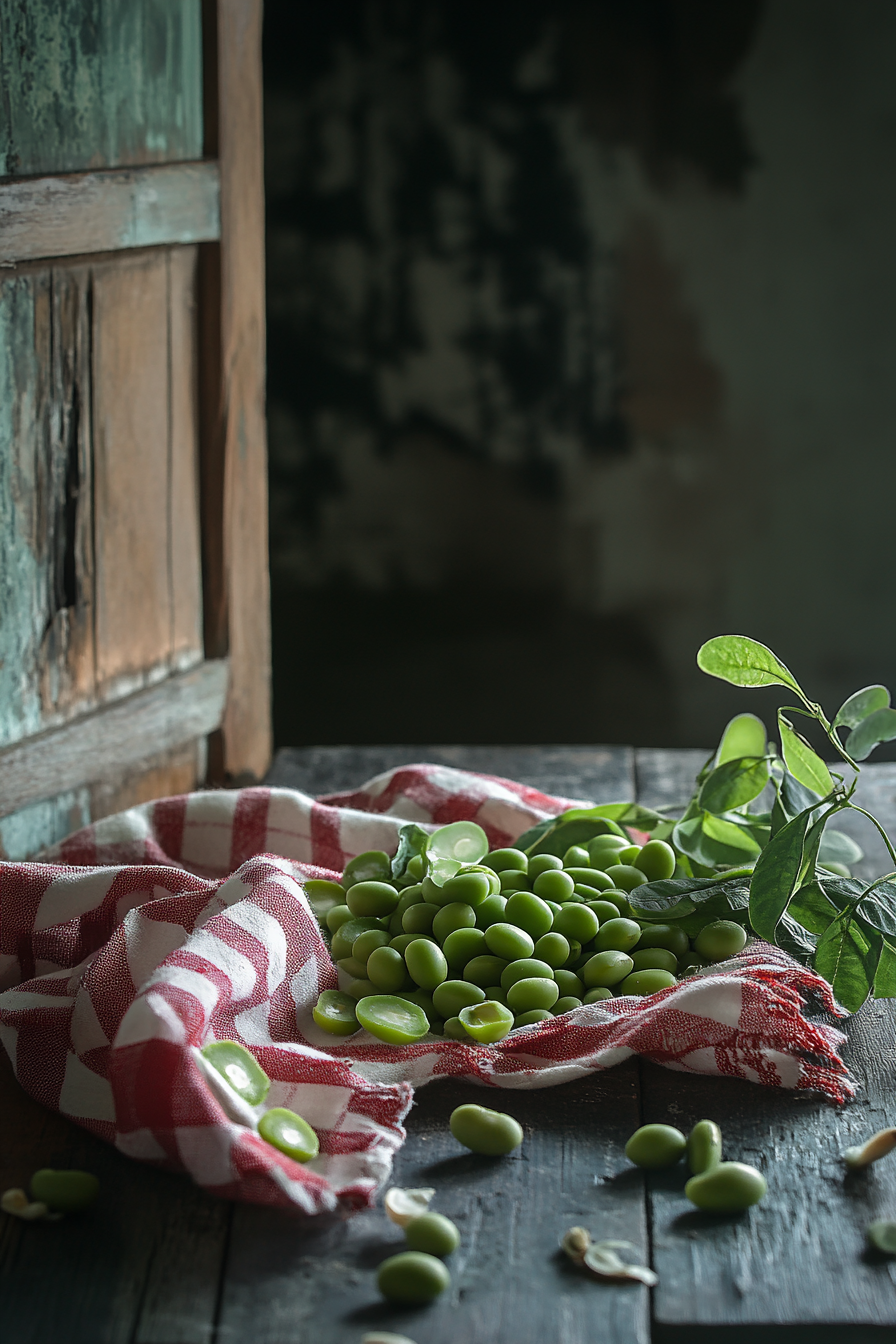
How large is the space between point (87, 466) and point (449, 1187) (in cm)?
109

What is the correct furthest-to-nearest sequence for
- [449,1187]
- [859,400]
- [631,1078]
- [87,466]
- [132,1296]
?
[859,400]
[87,466]
[631,1078]
[449,1187]
[132,1296]

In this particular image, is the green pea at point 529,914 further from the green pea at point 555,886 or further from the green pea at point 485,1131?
the green pea at point 485,1131

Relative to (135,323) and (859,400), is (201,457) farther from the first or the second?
(859,400)

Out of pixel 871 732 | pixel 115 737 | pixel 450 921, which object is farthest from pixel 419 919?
pixel 115 737

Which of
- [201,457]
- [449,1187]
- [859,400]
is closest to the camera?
[449,1187]

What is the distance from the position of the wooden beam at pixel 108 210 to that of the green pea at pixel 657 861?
963mm

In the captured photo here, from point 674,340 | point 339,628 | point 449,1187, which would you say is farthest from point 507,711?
point 449,1187

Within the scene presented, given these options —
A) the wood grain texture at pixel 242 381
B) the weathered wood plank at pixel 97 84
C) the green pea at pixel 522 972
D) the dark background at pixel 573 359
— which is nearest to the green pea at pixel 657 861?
the green pea at pixel 522 972

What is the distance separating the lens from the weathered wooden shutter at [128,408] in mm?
1564

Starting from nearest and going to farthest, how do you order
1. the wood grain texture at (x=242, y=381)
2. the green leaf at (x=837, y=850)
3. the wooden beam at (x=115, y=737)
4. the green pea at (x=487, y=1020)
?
the green pea at (x=487, y=1020), the green leaf at (x=837, y=850), the wooden beam at (x=115, y=737), the wood grain texture at (x=242, y=381)

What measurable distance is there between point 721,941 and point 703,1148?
0.98ft

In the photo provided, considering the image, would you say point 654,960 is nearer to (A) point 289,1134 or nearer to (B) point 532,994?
(B) point 532,994

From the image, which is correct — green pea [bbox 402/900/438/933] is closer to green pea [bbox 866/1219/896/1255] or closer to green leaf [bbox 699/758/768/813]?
green leaf [bbox 699/758/768/813]

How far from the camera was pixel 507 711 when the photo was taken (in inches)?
144
